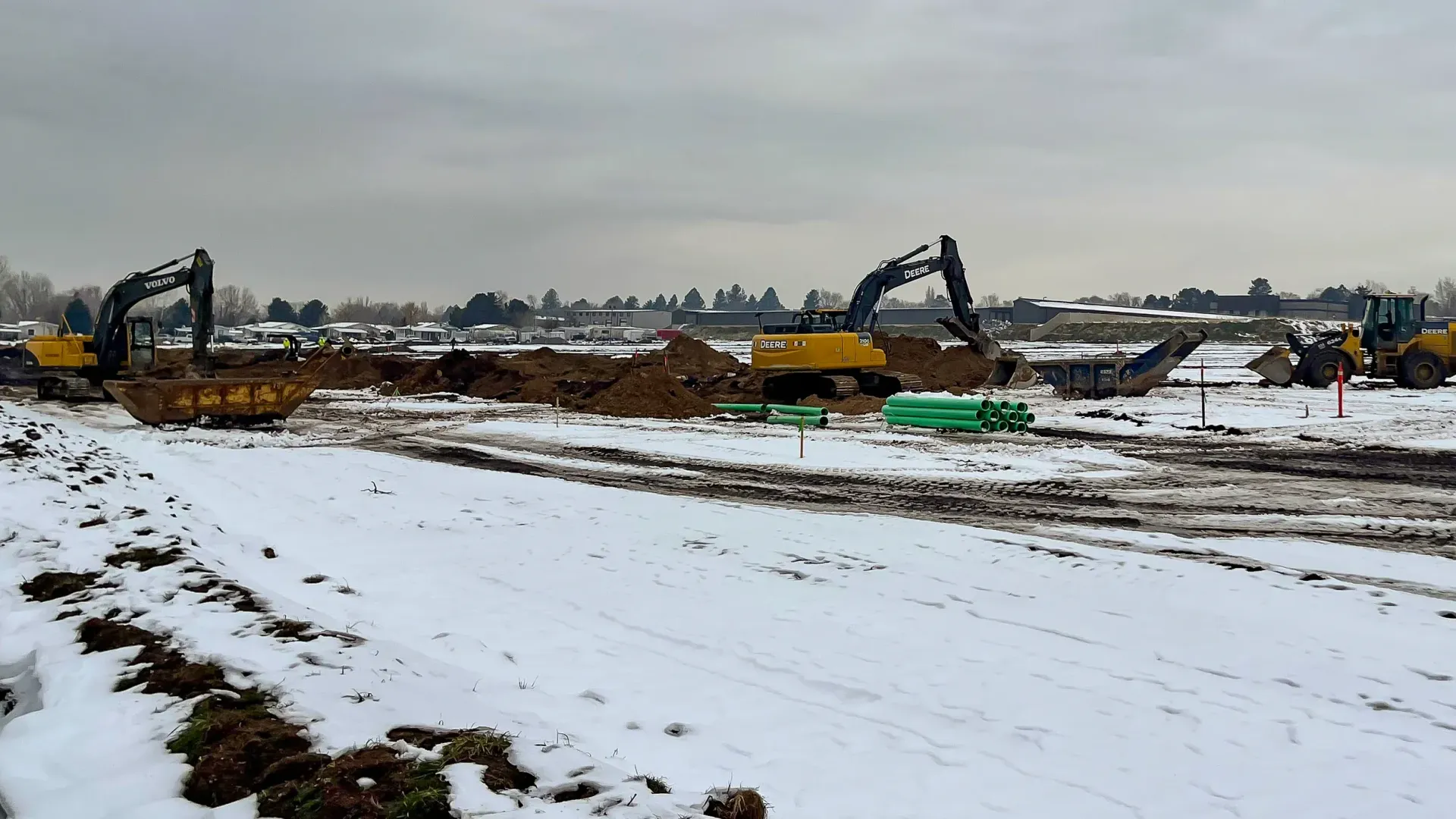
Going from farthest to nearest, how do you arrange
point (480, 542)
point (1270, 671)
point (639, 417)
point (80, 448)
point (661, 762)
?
1. point (639, 417)
2. point (80, 448)
3. point (480, 542)
4. point (1270, 671)
5. point (661, 762)

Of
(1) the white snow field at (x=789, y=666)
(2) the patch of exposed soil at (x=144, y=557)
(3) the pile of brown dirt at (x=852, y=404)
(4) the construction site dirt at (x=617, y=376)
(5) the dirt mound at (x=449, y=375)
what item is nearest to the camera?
(1) the white snow field at (x=789, y=666)

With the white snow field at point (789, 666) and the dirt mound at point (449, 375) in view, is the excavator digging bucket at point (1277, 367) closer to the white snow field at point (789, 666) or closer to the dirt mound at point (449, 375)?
the dirt mound at point (449, 375)

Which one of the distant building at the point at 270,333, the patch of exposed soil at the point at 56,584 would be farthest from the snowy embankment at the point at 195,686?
the distant building at the point at 270,333

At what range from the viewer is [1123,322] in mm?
100062

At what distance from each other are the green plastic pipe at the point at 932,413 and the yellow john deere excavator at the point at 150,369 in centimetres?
1192

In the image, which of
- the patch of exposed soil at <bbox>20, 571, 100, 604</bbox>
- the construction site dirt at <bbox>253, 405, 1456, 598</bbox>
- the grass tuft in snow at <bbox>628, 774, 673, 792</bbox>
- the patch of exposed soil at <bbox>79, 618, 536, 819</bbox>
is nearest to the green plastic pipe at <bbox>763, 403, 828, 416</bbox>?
the construction site dirt at <bbox>253, 405, 1456, 598</bbox>

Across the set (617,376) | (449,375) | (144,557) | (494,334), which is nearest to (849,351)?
(617,376)

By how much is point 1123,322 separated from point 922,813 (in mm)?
102969

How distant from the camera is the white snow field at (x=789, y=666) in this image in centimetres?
463

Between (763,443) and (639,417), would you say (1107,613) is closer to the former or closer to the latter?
(763,443)

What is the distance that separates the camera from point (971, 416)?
19.5 m

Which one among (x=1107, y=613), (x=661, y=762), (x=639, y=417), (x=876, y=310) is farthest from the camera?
(x=876, y=310)

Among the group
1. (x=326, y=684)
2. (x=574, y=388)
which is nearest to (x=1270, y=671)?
(x=326, y=684)

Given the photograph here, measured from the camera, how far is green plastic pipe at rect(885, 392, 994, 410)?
19.6m
